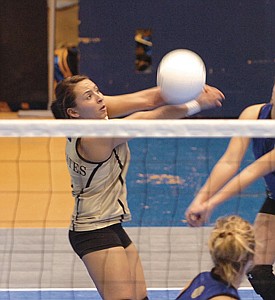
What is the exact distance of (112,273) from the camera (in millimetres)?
4402

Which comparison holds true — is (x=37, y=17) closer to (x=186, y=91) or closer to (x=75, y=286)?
(x=75, y=286)

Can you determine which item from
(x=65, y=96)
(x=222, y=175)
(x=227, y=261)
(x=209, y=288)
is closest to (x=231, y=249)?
(x=227, y=261)

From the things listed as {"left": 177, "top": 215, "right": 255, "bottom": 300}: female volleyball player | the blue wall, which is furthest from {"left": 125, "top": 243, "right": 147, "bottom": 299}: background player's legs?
the blue wall

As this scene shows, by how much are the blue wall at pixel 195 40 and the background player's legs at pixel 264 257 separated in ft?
25.9

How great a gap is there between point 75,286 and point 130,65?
7.20 meters

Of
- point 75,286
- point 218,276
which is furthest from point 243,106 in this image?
point 218,276

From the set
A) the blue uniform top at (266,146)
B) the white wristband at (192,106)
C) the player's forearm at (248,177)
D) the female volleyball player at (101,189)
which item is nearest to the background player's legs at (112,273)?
the female volleyball player at (101,189)

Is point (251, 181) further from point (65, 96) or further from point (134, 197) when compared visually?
point (134, 197)

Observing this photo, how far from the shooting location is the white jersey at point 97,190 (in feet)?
14.9

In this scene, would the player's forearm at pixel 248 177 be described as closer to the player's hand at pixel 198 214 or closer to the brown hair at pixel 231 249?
the player's hand at pixel 198 214

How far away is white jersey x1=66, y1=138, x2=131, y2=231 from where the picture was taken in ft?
14.9

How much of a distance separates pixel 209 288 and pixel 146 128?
2.49 feet

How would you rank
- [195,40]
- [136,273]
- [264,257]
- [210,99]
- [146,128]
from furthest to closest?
1. [195,40]
2. [264,257]
3. [136,273]
4. [210,99]
5. [146,128]

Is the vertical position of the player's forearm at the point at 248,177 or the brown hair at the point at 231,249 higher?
the player's forearm at the point at 248,177
